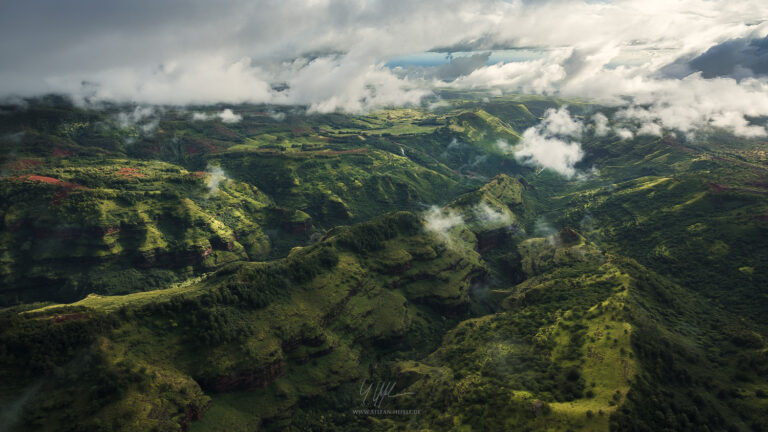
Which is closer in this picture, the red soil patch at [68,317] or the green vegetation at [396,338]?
the green vegetation at [396,338]

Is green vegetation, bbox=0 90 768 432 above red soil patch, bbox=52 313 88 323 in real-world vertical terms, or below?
below

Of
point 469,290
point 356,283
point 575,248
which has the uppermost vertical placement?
point 356,283

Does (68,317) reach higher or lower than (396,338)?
higher

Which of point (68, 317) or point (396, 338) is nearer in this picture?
point (68, 317)

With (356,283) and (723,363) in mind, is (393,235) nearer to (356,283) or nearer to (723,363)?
(356,283)

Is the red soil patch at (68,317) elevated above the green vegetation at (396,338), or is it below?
above

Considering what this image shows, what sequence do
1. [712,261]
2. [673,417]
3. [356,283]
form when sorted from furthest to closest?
[712,261] < [356,283] < [673,417]

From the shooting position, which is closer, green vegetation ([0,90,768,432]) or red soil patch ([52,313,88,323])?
green vegetation ([0,90,768,432])

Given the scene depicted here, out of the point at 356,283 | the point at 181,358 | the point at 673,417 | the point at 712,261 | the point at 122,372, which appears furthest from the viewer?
the point at 712,261

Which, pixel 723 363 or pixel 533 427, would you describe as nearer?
pixel 533 427

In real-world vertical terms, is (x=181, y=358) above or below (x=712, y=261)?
above

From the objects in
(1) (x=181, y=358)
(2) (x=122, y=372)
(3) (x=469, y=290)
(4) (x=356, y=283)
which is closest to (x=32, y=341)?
(2) (x=122, y=372)
